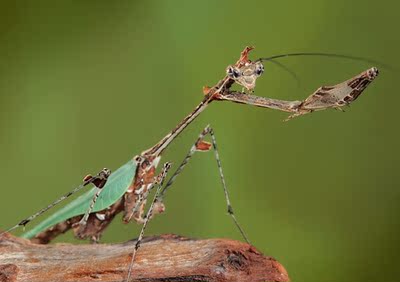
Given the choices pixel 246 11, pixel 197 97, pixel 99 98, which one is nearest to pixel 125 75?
pixel 99 98

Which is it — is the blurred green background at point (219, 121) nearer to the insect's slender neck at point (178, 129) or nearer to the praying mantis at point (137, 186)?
the praying mantis at point (137, 186)

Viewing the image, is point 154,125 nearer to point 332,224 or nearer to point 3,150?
point 3,150

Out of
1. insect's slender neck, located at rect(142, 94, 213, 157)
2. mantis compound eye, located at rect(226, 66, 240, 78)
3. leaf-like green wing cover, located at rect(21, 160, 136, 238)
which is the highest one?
mantis compound eye, located at rect(226, 66, 240, 78)

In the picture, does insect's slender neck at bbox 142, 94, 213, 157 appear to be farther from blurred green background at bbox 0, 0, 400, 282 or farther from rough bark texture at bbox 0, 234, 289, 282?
blurred green background at bbox 0, 0, 400, 282

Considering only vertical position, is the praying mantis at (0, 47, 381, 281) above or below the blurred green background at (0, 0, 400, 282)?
below

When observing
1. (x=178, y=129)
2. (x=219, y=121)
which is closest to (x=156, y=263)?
(x=178, y=129)

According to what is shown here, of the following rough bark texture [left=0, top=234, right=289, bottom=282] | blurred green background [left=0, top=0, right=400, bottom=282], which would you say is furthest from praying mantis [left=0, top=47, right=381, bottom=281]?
blurred green background [left=0, top=0, right=400, bottom=282]

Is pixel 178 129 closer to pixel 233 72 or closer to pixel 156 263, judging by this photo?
pixel 233 72
